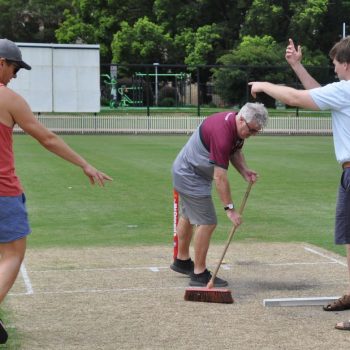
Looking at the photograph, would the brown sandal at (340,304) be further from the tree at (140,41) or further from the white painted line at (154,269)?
the tree at (140,41)

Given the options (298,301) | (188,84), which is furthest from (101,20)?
(298,301)

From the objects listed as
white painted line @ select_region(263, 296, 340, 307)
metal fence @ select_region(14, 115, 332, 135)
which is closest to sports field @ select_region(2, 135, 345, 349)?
white painted line @ select_region(263, 296, 340, 307)

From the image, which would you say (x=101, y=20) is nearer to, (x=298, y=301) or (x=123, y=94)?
(x=123, y=94)

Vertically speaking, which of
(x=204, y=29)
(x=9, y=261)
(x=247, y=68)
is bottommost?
→ (x=9, y=261)

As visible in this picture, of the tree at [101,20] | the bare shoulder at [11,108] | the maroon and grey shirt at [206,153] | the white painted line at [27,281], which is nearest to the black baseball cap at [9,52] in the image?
the bare shoulder at [11,108]

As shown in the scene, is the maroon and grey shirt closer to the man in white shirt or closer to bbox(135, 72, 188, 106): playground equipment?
the man in white shirt

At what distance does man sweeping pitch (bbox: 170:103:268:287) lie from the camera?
6492 mm

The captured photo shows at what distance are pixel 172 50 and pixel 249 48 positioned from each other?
7039mm

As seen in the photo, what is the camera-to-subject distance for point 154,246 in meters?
9.05

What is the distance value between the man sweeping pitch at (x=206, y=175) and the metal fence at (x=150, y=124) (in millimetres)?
26512

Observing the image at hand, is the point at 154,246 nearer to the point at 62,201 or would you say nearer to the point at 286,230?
the point at 286,230

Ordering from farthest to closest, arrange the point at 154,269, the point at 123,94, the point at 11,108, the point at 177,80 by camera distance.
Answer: the point at 177,80
the point at 123,94
the point at 154,269
the point at 11,108

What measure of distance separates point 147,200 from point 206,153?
6014 millimetres

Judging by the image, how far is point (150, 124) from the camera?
113ft
